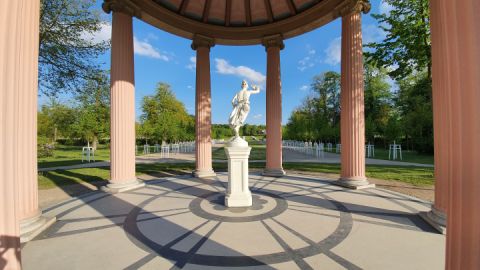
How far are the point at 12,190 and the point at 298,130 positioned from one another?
40.2m

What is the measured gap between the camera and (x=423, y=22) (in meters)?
10.1

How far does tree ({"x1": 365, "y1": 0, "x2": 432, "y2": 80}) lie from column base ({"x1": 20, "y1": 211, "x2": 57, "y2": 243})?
1539 centimetres

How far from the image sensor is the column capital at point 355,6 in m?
8.74

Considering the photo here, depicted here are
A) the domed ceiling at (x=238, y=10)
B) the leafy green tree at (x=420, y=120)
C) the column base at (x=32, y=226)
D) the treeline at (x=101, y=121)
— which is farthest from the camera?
the treeline at (x=101, y=121)

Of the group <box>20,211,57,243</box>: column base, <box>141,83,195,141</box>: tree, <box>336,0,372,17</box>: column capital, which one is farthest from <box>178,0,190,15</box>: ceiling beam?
<box>141,83,195,141</box>: tree

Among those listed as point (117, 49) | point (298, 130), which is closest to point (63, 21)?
point (117, 49)

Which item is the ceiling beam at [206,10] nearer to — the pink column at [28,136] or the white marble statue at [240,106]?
the white marble statue at [240,106]

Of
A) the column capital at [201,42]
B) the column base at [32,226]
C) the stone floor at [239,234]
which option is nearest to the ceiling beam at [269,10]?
the column capital at [201,42]

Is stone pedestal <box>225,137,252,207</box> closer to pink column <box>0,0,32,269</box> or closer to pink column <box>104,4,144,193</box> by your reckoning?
pink column <box>104,4,144,193</box>

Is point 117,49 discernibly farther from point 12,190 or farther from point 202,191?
point 12,190

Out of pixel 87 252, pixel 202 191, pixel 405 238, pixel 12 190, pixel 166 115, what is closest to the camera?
pixel 12 190

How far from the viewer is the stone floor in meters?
3.63

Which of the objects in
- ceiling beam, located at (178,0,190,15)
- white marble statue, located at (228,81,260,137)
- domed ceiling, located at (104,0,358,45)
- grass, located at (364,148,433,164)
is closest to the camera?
white marble statue, located at (228,81,260,137)

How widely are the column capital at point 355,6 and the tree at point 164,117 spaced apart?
2893cm
